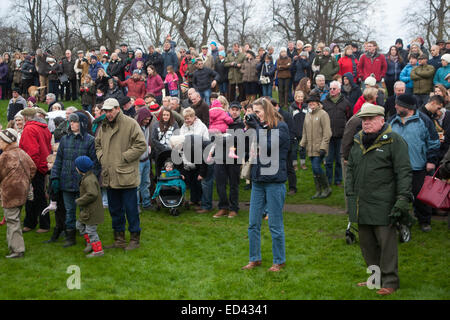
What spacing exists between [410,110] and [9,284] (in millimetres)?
6233

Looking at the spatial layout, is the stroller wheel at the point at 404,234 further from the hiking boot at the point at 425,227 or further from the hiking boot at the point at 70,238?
the hiking boot at the point at 70,238

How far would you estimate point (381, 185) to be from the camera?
5.41 m

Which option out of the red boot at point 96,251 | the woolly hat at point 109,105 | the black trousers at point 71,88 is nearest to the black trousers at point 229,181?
the woolly hat at point 109,105

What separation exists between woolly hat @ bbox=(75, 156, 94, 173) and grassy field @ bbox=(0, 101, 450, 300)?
4.34ft

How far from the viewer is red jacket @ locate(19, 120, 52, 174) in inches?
332

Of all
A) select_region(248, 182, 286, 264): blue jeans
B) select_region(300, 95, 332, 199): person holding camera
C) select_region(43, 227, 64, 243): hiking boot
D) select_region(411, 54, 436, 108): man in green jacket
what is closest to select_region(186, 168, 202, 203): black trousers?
select_region(300, 95, 332, 199): person holding camera

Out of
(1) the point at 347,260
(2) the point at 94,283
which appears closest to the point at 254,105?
(1) the point at 347,260

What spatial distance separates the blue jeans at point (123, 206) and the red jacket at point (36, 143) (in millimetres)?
1814

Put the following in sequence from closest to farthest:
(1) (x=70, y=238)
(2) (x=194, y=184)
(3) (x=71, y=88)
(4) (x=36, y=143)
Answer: (1) (x=70, y=238), (4) (x=36, y=143), (2) (x=194, y=184), (3) (x=71, y=88)

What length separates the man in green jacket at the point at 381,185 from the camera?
5312 millimetres

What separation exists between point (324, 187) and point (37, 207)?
19.7 ft

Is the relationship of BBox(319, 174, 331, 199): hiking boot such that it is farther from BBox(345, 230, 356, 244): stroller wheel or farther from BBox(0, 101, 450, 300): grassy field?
BBox(345, 230, 356, 244): stroller wheel

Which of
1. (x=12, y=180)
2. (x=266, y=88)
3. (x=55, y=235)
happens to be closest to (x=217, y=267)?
(x=55, y=235)

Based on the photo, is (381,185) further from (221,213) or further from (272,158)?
(221,213)
